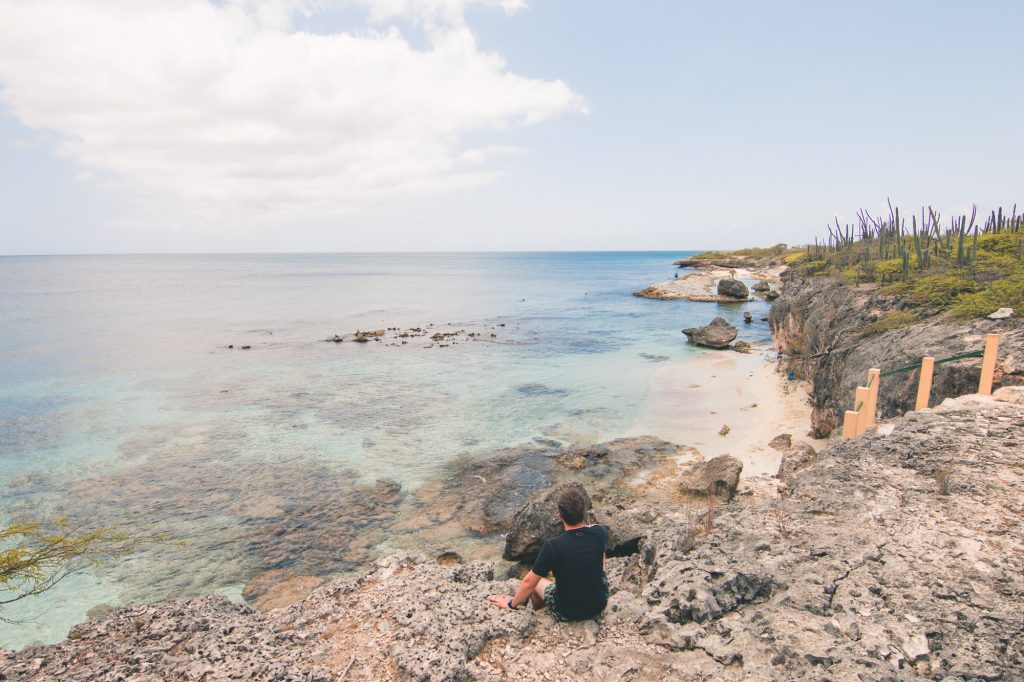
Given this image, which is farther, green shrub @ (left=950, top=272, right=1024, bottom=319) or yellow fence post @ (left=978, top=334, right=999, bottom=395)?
green shrub @ (left=950, top=272, right=1024, bottom=319)

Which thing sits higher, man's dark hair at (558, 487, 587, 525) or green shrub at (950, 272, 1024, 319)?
green shrub at (950, 272, 1024, 319)

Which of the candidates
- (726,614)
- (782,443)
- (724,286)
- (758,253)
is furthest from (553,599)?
(758,253)

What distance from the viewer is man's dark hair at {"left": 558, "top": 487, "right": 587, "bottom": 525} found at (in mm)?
6281

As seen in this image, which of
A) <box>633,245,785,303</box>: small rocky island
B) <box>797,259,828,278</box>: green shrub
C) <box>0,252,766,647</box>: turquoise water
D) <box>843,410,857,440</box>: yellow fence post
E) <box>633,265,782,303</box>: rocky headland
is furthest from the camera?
<box>633,245,785,303</box>: small rocky island

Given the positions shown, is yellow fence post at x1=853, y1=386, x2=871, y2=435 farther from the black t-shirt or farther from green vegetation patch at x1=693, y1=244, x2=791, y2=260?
green vegetation patch at x1=693, y1=244, x2=791, y2=260

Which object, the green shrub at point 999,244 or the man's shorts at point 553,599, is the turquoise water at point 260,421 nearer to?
the man's shorts at point 553,599

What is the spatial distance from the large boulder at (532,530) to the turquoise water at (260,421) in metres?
3.67

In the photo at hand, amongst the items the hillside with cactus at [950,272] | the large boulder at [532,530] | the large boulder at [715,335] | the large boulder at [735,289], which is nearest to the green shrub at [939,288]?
the hillside with cactus at [950,272]

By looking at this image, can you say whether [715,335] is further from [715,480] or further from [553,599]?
[553,599]

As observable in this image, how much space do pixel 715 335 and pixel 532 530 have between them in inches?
1237

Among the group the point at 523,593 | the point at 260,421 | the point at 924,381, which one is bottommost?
the point at 260,421

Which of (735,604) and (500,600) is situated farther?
(500,600)

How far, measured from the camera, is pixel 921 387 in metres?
11.0

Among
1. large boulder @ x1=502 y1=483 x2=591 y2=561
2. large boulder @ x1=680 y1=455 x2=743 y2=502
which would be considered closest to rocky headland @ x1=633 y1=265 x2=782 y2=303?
large boulder @ x1=680 y1=455 x2=743 y2=502
